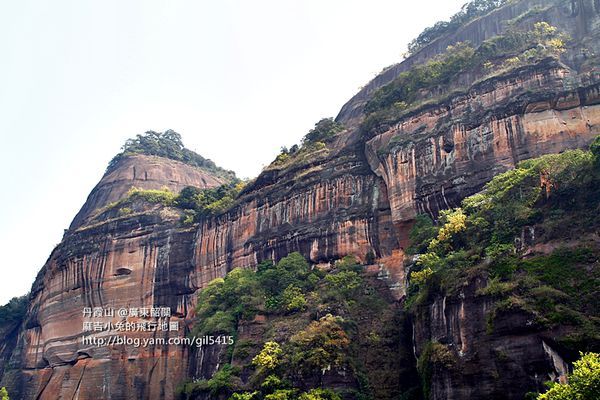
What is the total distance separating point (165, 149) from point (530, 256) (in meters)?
41.6

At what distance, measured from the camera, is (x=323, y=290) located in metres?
25.9

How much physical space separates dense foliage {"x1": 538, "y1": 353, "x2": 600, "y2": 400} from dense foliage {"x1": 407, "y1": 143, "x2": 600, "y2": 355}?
2183 mm

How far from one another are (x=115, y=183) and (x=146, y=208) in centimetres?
930

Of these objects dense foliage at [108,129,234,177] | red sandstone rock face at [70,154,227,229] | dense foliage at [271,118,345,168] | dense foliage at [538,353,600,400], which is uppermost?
dense foliage at [108,129,234,177]

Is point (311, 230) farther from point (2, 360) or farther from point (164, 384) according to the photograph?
point (2, 360)

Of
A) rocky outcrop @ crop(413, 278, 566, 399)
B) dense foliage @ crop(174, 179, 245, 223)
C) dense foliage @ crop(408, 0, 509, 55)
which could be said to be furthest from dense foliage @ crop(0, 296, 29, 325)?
rocky outcrop @ crop(413, 278, 566, 399)

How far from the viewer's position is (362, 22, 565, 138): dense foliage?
1105 inches

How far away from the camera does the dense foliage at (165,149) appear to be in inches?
2085

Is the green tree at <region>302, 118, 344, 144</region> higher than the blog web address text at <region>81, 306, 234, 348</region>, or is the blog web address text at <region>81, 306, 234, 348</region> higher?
the green tree at <region>302, 118, 344, 144</region>

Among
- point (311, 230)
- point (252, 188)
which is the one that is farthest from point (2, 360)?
point (311, 230)

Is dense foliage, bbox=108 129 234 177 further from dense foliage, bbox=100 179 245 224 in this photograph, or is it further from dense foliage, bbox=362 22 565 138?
dense foliage, bbox=362 22 565 138

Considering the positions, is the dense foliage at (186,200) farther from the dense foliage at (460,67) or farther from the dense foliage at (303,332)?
the dense foliage at (460,67)

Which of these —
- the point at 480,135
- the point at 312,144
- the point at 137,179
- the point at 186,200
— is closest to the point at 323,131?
the point at 312,144

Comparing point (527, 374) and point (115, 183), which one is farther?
point (115, 183)
